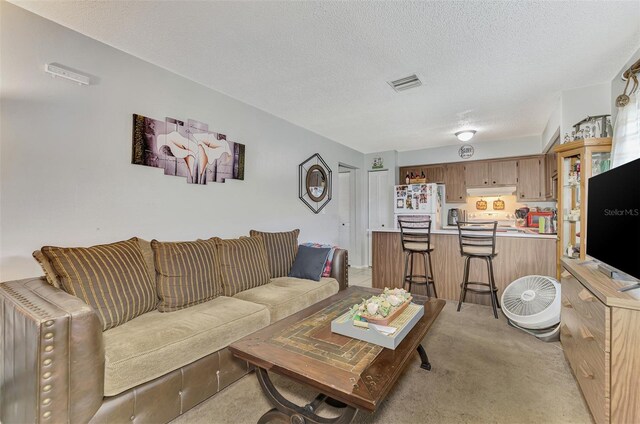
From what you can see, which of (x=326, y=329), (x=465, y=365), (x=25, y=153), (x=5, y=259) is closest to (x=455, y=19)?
(x=326, y=329)

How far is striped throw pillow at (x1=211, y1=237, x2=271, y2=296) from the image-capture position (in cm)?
246

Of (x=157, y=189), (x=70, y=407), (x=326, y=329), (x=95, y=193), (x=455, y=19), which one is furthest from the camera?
(x=157, y=189)

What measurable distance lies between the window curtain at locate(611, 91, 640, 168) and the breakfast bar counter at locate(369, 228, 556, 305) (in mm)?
1293

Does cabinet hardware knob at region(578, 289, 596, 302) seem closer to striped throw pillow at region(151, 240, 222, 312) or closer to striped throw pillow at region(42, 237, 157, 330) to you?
striped throw pillow at region(151, 240, 222, 312)

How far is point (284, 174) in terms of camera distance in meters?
3.79

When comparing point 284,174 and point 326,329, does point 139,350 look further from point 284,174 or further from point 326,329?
point 284,174

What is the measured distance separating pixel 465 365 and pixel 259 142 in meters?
3.02

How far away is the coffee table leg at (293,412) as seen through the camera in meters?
1.21

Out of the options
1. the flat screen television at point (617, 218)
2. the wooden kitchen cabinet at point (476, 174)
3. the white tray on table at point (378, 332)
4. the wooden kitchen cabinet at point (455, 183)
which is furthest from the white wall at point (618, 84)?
the wooden kitchen cabinet at point (455, 183)

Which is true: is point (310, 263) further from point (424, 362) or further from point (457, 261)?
point (457, 261)

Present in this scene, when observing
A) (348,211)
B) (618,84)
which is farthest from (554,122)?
(348,211)

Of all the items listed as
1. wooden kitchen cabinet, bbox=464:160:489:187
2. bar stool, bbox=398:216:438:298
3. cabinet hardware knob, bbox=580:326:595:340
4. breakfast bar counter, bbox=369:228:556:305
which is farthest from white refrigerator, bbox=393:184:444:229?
cabinet hardware knob, bbox=580:326:595:340

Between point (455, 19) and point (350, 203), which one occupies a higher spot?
point (455, 19)


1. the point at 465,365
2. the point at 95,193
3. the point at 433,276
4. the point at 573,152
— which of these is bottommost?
the point at 465,365
